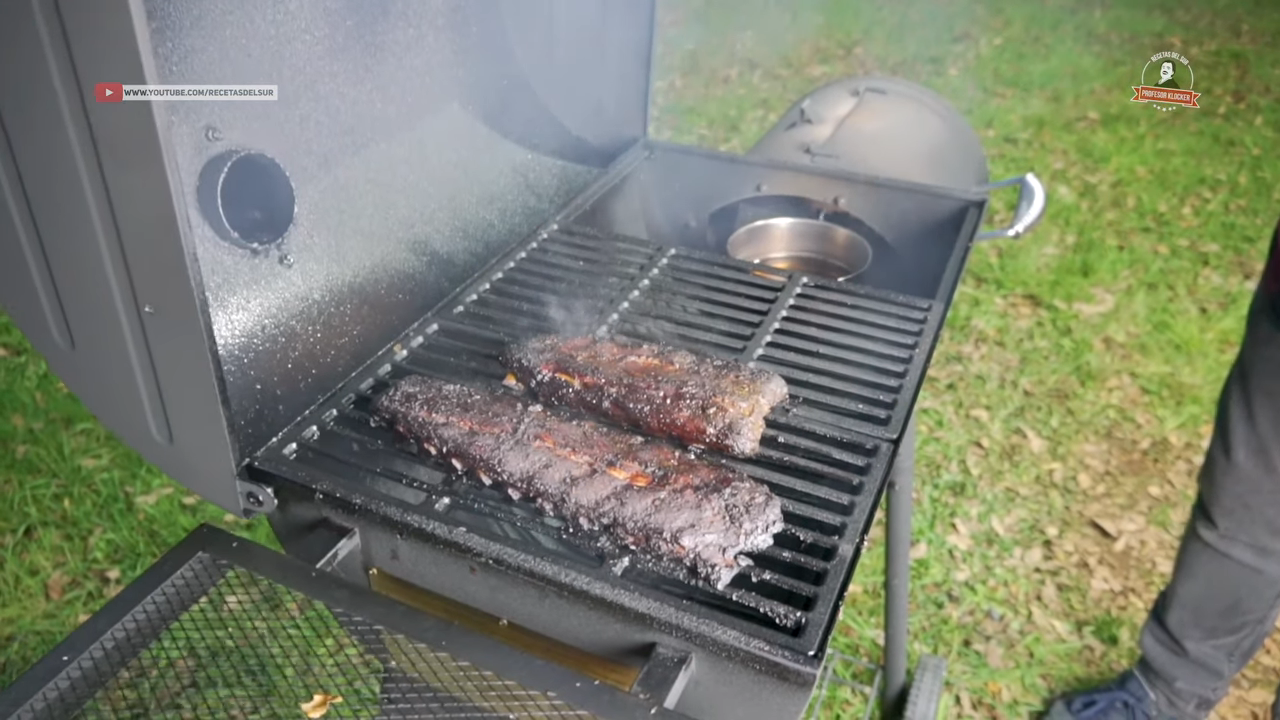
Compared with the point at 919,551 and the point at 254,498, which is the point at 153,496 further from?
the point at 919,551

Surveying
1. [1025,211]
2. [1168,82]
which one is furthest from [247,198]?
[1168,82]

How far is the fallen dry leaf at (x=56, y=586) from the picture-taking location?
3.28 metres

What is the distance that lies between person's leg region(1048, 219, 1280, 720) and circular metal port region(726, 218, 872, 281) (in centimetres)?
99

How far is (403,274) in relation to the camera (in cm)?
198

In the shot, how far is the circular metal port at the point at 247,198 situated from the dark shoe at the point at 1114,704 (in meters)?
2.74

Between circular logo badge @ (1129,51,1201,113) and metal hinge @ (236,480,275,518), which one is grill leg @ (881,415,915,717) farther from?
circular logo badge @ (1129,51,1201,113)

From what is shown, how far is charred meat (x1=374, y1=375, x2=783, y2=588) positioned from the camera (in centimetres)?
145

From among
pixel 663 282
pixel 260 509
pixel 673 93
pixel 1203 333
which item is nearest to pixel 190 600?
pixel 260 509

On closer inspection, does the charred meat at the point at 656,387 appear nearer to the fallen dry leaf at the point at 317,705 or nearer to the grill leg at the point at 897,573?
the grill leg at the point at 897,573

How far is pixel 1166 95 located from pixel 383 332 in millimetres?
7154

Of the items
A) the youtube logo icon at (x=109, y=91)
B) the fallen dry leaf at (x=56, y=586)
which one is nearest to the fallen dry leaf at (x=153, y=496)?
the fallen dry leaf at (x=56, y=586)

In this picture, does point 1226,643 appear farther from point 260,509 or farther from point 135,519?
point 135,519

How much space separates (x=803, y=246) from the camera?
2.65m

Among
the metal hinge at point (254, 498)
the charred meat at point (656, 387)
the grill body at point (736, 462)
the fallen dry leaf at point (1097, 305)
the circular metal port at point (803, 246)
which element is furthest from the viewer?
the fallen dry leaf at point (1097, 305)
